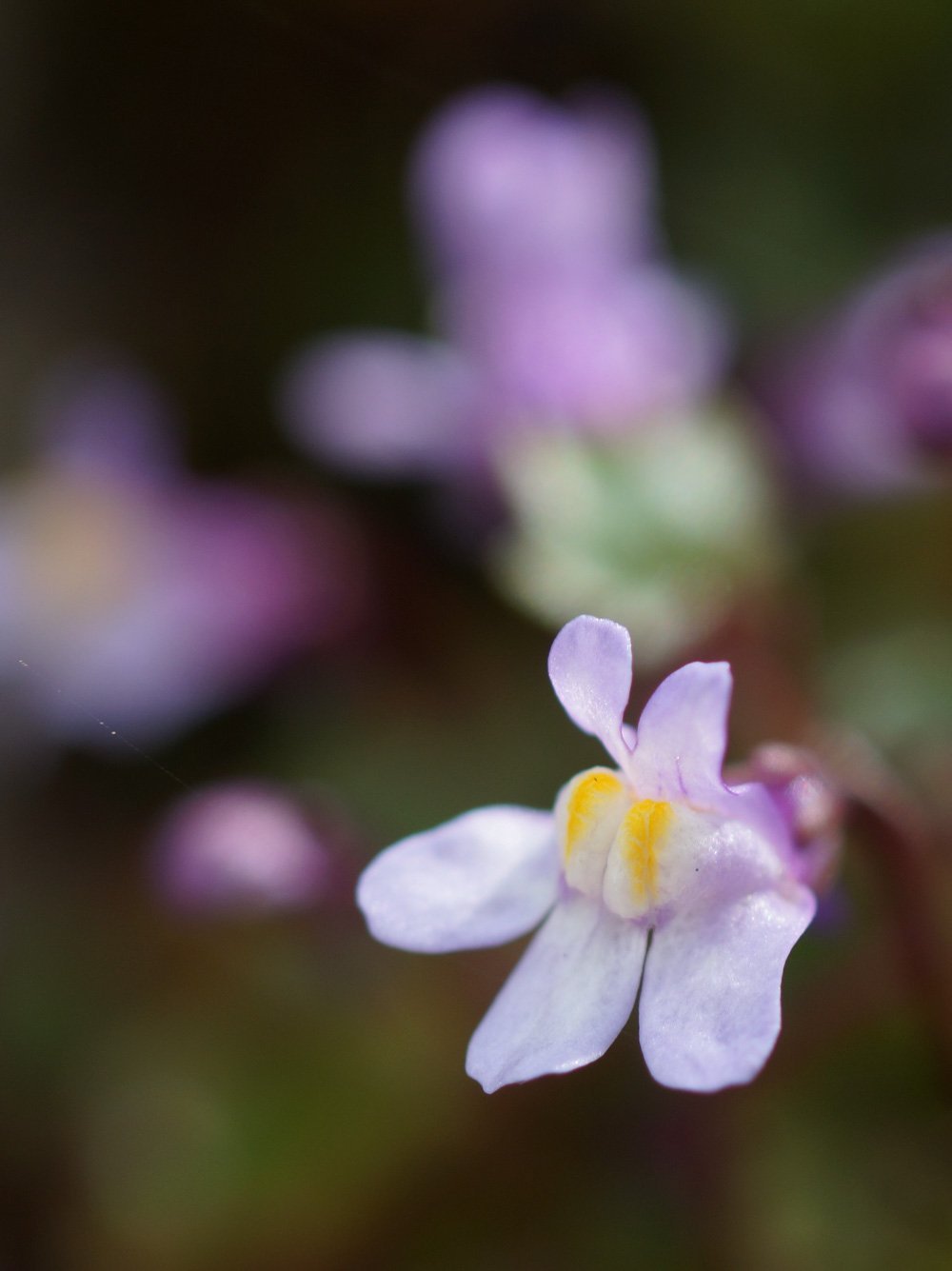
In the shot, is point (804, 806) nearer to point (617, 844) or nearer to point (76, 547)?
point (617, 844)

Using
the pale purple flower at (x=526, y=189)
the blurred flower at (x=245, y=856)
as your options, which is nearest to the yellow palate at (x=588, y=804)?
the blurred flower at (x=245, y=856)

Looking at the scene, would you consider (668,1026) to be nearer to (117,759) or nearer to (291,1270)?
(291,1270)

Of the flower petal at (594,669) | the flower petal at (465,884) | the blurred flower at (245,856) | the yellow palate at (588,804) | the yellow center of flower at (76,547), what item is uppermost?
the yellow center of flower at (76,547)

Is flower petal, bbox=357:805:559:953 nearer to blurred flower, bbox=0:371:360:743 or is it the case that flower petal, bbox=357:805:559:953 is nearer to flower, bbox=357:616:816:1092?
flower, bbox=357:616:816:1092

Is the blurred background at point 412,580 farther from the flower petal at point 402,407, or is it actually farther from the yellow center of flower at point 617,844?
the yellow center of flower at point 617,844

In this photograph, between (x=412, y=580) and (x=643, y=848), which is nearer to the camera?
(x=643, y=848)

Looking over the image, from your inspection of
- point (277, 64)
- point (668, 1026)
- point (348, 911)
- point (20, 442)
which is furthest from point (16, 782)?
point (668, 1026)

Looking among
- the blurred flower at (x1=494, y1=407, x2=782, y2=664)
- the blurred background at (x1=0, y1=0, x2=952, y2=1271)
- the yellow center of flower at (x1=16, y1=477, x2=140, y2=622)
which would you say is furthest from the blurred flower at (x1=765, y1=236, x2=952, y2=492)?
the yellow center of flower at (x1=16, y1=477, x2=140, y2=622)

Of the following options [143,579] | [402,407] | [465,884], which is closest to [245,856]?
[465,884]
